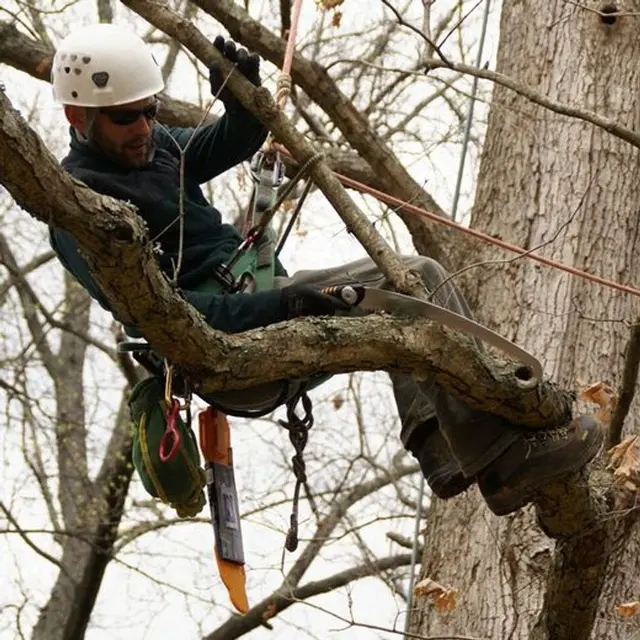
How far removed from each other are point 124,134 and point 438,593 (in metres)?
1.80

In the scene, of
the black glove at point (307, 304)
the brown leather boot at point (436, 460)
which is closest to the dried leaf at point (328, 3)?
the brown leather boot at point (436, 460)

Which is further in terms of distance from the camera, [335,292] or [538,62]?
[538,62]

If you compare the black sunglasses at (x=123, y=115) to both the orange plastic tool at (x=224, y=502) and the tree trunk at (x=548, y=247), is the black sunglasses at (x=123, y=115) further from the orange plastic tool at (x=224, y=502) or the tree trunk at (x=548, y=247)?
the tree trunk at (x=548, y=247)

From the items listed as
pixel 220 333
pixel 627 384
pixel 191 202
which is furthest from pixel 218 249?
pixel 627 384

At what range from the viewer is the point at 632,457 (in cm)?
455

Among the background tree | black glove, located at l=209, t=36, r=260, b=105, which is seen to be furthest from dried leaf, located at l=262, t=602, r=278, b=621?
black glove, located at l=209, t=36, r=260, b=105

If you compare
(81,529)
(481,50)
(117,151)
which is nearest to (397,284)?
(117,151)

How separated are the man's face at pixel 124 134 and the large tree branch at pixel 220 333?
35 cm

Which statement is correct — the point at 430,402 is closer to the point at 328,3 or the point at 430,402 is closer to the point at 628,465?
the point at 628,465

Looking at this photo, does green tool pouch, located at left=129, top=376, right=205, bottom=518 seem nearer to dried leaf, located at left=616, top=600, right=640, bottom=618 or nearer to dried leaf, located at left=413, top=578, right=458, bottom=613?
dried leaf, located at left=413, top=578, right=458, bottom=613

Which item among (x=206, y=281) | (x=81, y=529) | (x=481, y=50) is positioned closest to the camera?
(x=206, y=281)

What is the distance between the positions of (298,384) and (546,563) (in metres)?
1.20

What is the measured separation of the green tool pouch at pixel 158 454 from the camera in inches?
171

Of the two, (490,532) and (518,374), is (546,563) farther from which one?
(518,374)
